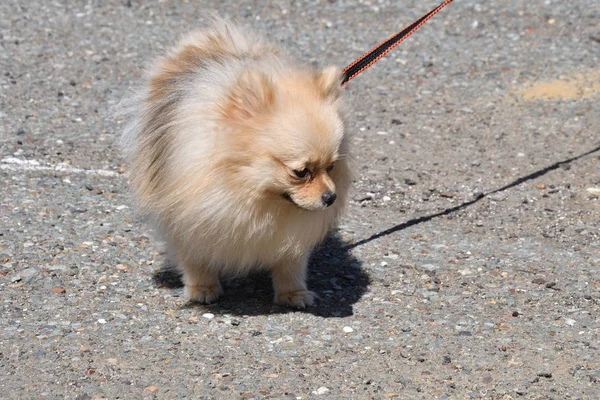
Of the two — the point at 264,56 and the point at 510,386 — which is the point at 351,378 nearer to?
the point at 510,386

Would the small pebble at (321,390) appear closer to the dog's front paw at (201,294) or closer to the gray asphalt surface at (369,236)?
the gray asphalt surface at (369,236)

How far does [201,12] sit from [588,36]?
13.9 feet

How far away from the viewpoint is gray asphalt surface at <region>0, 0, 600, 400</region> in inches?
157

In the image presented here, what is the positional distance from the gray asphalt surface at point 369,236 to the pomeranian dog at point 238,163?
0.35 m

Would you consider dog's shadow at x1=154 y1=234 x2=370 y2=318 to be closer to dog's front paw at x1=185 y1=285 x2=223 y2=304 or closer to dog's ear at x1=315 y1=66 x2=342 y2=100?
dog's front paw at x1=185 y1=285 x2=223 y2=304

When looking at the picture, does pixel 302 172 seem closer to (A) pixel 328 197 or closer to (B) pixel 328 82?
(A) pixel 328 197

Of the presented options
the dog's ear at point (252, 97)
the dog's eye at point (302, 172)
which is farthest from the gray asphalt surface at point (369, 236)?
the dog's ear at point (252, 97)

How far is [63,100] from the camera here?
25.3 feet

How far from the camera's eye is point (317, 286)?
506cm

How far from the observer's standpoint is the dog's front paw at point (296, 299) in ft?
15.5

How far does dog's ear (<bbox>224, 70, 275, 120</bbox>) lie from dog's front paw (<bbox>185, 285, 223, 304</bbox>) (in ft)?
3.52

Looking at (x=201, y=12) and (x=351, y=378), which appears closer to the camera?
(x=351, y=378)

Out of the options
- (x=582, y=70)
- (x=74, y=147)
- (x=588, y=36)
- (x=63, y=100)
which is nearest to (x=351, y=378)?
(x=74, y=147)

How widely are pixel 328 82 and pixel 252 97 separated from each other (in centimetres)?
42
